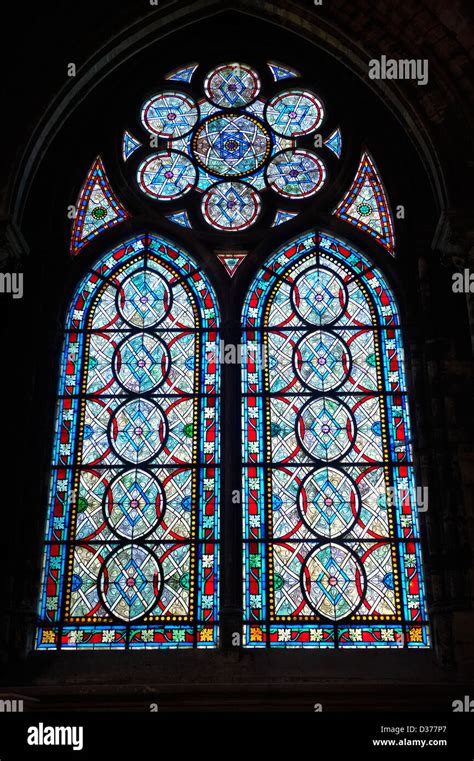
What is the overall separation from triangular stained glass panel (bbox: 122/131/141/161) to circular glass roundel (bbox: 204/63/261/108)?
36.4 inches

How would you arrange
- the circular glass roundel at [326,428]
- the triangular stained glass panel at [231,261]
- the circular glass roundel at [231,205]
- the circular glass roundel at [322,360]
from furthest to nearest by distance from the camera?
the circular glass roundel at [231,205] → the triangular stained glass panel at [231,261] → the circular glass roundel at [322,360] → the circular glass roundel at [326,428]

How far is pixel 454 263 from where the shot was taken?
27.4 ft

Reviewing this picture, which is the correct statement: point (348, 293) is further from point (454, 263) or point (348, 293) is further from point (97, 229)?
point (97, 229)

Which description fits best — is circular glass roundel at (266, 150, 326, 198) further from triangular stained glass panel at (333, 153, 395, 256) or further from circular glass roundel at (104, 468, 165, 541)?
circular glass roundel at (104, 468, 165, 541)

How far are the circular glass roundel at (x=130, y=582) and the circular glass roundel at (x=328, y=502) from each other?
1.35 meters

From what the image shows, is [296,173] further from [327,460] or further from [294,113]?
[327,460]

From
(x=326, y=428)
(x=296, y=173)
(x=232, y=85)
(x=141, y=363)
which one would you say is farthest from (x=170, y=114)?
(x=326, y=428)

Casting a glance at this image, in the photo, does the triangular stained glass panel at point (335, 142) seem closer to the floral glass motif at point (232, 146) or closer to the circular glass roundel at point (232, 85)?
the floral glass motif at point (232, 146)

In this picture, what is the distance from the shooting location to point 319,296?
939 centimetres

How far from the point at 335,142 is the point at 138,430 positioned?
366 cm

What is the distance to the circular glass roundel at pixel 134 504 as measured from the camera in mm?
8398

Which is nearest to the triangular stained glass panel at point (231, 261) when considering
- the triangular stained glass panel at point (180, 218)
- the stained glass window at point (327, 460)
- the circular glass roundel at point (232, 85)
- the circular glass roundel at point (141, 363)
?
the stained glass window at point (327, 460)

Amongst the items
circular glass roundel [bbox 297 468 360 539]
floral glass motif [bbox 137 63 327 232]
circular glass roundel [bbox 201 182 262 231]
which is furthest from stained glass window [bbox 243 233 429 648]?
floral glass motif [bbox 137 63 327 232]

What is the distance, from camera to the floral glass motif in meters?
9.89
